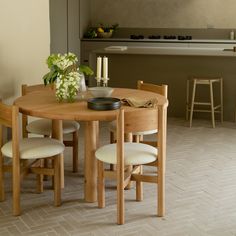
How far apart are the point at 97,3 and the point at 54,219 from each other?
6676mm

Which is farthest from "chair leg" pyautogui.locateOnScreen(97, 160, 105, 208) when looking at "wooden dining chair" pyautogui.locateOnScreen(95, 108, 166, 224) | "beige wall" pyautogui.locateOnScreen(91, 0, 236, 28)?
"beige wall" pyautogui.locateOnScreen(91, 0, 236, 28)

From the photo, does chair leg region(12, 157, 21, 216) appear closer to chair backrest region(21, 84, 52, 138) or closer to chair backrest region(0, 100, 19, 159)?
chair backrest region(0, 100, 19, 159)

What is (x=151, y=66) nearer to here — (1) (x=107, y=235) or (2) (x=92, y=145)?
(2) (x=92, y=145)

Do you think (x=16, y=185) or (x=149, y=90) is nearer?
(x=16, y=185)

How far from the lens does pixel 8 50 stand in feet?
16.3

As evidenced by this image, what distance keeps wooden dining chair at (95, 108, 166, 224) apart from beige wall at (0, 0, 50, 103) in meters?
1.63

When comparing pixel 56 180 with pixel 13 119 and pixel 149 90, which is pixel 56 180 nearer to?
pixel 13 119

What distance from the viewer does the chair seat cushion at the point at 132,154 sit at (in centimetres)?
360

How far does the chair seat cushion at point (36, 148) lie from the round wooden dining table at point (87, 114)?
0.20 meters

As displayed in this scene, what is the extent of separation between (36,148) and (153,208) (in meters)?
1.01

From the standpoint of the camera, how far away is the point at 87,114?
3.58 meters

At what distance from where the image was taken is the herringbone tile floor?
11.6 feet

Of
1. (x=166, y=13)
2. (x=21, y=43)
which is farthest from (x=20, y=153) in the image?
(x=166, y=13)

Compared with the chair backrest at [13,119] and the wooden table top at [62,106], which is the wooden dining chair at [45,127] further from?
the chair backrest at [13,119]
